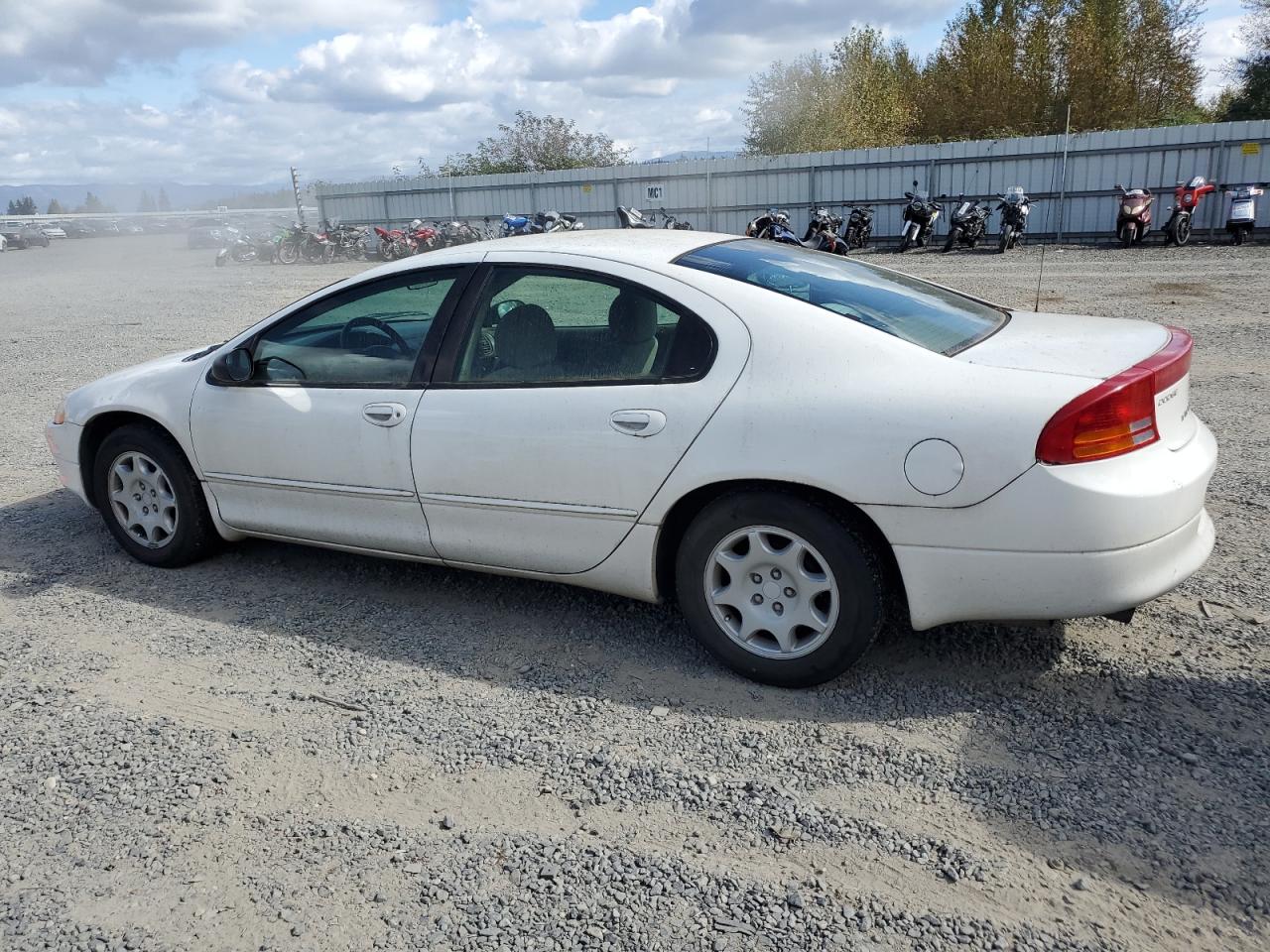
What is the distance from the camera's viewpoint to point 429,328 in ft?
13.2

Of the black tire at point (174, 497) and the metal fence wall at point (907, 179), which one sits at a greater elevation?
→ the metal fence wall at point (907, 179)

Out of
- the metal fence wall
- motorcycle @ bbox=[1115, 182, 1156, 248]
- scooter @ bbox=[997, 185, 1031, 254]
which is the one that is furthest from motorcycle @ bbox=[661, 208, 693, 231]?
motorcycle @ bbox=[1115, 182, 1156, 248]

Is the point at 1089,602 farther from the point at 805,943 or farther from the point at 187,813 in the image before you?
the point at 187,813

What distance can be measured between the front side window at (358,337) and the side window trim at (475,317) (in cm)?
12

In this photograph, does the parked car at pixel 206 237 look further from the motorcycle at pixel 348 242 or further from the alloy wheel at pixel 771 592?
the alloy wheel at pixel 771 592

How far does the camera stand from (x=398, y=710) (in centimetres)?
347

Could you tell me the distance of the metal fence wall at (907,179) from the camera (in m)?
20.4

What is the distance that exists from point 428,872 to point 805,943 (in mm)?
976

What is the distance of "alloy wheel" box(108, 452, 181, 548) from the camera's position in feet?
15.5

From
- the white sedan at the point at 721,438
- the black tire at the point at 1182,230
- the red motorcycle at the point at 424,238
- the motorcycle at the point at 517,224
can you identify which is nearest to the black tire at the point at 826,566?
the white sedan at the point at 721,438

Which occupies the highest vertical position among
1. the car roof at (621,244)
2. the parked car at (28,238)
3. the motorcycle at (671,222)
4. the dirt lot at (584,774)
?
the parked car at (28,238)

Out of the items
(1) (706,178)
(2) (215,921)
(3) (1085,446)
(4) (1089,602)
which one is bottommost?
(2) (215,921)

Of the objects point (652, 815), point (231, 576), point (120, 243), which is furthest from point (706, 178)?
point (120, 243)

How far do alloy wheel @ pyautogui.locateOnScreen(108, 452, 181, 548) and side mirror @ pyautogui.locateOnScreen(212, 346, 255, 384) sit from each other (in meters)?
0.60
